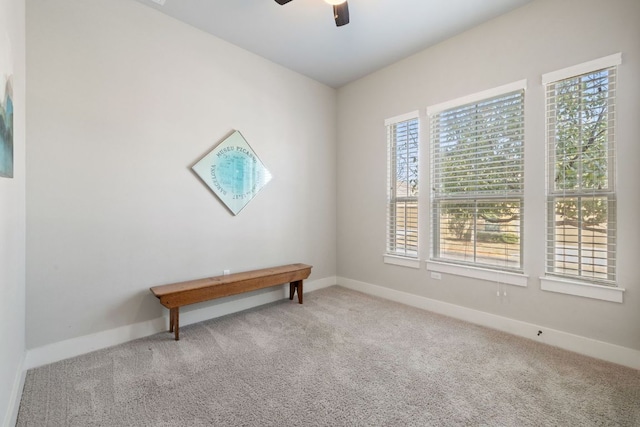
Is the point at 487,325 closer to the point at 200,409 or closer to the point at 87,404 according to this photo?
the point at 200,409

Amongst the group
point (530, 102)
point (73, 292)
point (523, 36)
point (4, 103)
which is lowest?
point (73, 292)

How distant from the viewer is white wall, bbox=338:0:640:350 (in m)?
2.15

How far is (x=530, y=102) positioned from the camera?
260 cm

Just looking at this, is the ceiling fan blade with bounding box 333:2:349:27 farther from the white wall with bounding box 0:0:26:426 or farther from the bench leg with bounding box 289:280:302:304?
the bench leg with bounding box 289:280:302:304

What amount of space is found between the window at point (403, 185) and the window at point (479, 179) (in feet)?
0.79

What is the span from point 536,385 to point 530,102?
2.35 m

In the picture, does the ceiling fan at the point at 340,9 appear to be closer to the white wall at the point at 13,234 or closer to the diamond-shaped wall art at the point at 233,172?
the diamond-shaped wall art at the point at 233,172

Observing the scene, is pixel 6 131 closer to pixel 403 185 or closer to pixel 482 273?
pixel 403 185

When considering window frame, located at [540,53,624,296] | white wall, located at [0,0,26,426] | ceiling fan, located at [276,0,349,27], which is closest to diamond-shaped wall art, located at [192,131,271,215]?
white wall, located at [0,0,26,426]

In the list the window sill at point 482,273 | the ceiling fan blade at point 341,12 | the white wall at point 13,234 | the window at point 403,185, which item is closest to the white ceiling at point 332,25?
the ceiling fan blade at point 341,12

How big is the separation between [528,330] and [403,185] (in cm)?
198

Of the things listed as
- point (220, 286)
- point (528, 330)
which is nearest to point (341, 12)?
point (220, 286)

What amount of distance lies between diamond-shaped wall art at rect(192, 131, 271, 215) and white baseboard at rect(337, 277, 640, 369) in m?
2.20

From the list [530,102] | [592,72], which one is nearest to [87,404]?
[530,102]
